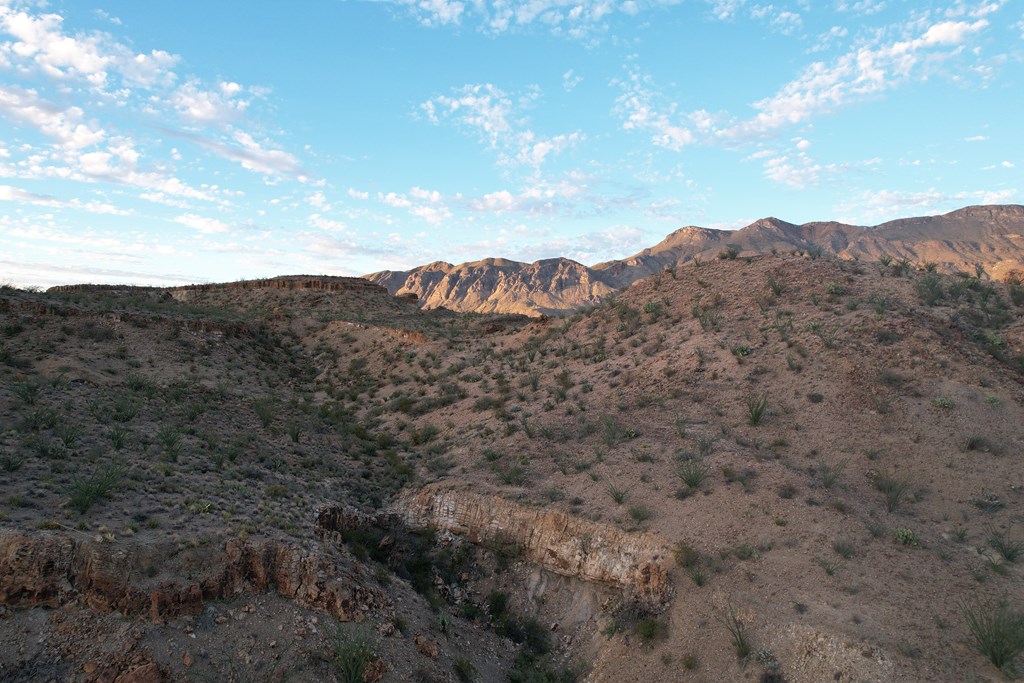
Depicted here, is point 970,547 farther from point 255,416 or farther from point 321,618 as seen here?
point 255,416

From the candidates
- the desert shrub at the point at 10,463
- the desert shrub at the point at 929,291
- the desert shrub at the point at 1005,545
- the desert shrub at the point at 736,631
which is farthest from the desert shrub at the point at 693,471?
Result: the desert shrub at the point at 10,463

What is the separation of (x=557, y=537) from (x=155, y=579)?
644 centimetres

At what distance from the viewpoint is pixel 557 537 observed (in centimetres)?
1089

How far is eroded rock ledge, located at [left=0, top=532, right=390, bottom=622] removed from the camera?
23.6 feet

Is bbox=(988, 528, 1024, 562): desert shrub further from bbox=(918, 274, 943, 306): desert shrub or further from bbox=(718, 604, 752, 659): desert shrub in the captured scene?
bbox=(918, 274, 943, 306): desert shrub

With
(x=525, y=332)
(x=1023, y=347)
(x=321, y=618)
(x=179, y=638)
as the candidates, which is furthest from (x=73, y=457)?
(x=1023, y=347)

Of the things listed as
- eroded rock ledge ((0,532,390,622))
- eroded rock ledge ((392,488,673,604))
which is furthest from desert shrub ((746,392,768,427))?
eroded rock ledge ((0,532,390,622))

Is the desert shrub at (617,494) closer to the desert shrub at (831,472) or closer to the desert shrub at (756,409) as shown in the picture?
the desert shrub at (831,472)

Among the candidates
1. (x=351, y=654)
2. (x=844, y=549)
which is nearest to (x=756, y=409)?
(x=844, y=549)

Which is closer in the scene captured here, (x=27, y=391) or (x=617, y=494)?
(x=617, y=494)

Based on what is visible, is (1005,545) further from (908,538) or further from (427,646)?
(427,646)

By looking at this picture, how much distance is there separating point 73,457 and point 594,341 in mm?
14942

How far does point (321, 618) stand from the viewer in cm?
813

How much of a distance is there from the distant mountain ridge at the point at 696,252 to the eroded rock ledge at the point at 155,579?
6832 cm
